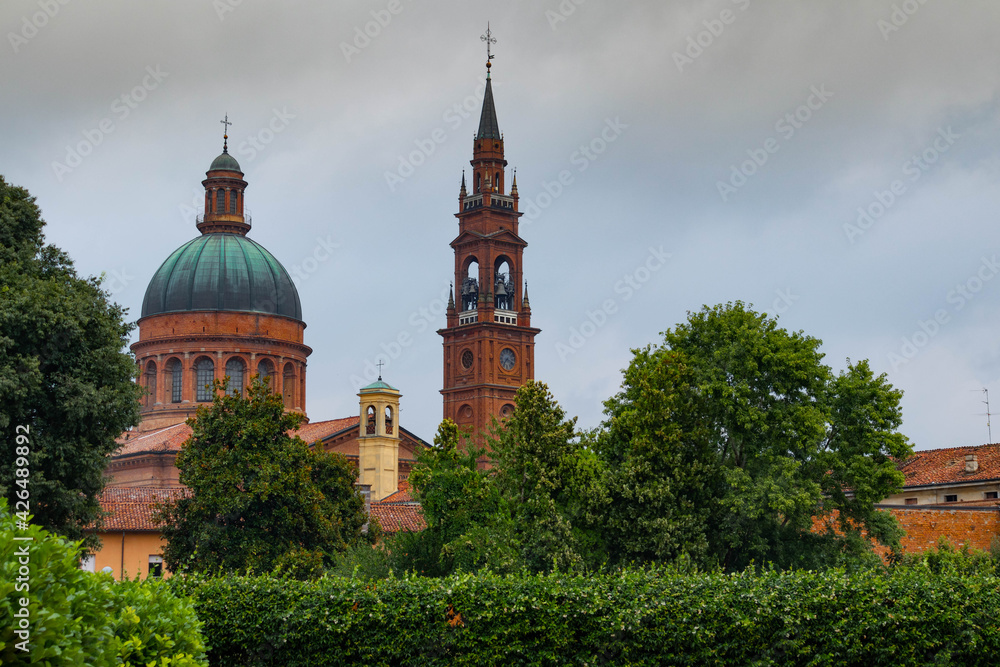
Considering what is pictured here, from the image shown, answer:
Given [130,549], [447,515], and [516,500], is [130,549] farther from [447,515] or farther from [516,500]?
[516,500]

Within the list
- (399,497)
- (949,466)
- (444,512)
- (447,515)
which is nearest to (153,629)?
(447,515)

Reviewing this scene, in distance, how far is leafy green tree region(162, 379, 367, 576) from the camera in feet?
114

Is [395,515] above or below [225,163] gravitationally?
below

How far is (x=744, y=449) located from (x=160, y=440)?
43158 millimetres

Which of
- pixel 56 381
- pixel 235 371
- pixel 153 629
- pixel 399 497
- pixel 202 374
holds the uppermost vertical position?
pixel 235 371

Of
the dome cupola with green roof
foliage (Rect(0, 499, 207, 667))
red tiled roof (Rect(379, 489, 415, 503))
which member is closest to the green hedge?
foliage (Rect(0, 499, 207, 667))

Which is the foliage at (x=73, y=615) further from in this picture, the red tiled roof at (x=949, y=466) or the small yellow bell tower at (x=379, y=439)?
the small yellow bell tower at (x=379, y=439)

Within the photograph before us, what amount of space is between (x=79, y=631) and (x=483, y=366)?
76989mm

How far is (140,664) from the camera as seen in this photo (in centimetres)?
1268

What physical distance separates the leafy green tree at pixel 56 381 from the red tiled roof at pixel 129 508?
15.6 m

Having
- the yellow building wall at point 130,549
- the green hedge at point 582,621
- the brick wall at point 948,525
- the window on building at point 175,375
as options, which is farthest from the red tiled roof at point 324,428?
the green hedge at point 582,621

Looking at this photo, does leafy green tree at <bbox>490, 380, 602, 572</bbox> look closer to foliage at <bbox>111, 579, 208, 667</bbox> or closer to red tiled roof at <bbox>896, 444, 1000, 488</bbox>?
foliage at <bbox>111, 579, 208, 667</bbox>

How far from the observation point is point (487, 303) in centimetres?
8800

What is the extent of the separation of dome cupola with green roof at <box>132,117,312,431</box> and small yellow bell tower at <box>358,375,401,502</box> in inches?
472
